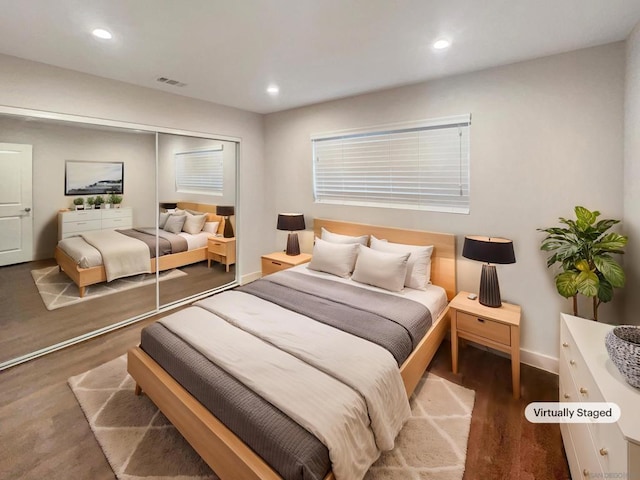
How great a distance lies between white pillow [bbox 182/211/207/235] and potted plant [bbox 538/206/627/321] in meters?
3.72

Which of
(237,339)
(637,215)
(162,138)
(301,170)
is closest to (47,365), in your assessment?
(237,339)

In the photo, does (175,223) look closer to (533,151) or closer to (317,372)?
(317,372)

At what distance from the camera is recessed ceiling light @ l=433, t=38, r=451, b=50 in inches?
87.3

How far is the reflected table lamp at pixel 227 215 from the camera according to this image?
4215mm

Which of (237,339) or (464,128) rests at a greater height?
(464,128)

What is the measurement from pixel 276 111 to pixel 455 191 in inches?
109

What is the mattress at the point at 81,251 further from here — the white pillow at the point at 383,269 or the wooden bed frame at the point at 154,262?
the white pillow at the point at 383,269

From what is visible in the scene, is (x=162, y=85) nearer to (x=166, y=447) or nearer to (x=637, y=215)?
(x=166, y=447)

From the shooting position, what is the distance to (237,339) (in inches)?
77.9

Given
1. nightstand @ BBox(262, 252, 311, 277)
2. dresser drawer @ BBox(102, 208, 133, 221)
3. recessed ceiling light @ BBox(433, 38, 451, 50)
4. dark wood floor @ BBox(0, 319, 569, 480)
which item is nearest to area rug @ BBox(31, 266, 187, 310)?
dark wood floor @ BBox(0, 319, 569, 480)

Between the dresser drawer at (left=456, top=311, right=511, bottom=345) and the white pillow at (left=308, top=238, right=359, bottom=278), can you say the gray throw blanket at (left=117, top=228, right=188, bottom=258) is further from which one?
the dresser drawer at (left=456, top=311, right=511, bottom=345)

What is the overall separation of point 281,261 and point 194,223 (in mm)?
1227

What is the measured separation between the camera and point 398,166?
3.37m

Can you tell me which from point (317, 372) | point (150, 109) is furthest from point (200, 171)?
point (317, 372)
